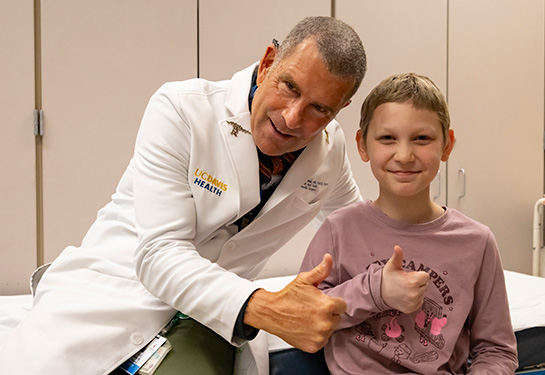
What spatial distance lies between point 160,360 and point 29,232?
4.65ft

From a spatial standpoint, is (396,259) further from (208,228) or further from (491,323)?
(208,228)

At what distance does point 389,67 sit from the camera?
3.06 metres

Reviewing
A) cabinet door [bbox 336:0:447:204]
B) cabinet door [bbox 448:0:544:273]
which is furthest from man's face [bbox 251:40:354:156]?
cabinet door [bbox 448:0:544:273]

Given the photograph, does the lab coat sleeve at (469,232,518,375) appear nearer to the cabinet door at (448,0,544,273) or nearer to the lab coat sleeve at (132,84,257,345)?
the lab coat sleeve at (132,84,257,345)

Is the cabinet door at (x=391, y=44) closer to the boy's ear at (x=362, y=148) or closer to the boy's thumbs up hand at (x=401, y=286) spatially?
the boy's ear at (x=362, y=148)

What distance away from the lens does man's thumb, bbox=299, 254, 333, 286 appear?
1033 millimetres

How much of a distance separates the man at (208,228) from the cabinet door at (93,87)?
3.21 ft

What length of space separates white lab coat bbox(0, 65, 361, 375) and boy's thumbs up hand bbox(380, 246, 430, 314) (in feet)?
0.93

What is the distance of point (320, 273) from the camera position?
1.04m

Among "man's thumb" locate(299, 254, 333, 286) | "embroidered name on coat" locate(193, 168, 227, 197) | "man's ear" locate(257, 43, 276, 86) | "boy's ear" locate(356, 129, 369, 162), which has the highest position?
"man's ear" locate(257, 43, 276, 86)

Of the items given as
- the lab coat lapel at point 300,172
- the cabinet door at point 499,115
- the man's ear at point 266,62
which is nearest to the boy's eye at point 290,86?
the man's ear at point 266,62

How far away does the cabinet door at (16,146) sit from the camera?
2287mm

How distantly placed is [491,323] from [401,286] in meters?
0.26

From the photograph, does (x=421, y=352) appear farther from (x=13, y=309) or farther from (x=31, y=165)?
(x=31, y=165)
